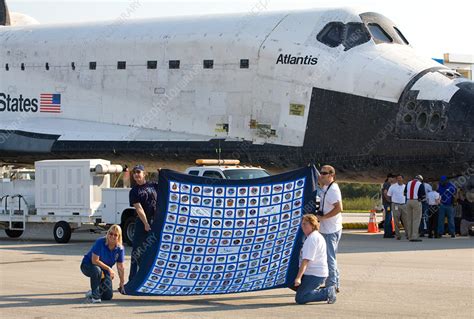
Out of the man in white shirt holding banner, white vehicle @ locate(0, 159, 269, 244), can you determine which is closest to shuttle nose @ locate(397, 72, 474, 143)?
white vehicle @ locate(0, 159, 269, 244)

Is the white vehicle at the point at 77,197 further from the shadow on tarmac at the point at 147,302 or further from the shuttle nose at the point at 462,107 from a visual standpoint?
the shadow on tarmac at the point at 147,302

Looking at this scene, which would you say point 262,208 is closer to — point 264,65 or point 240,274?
point 240,274

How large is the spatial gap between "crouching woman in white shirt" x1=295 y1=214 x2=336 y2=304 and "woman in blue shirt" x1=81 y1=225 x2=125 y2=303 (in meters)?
1.95

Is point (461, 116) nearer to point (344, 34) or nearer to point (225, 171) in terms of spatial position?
point (344, 34)

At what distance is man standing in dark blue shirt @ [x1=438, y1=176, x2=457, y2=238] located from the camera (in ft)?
57.9

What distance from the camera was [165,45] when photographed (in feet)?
62.6

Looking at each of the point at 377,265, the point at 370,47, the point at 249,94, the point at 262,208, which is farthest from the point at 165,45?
the point at 262,208

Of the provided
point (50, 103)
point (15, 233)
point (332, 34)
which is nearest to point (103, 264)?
point (332, 34)

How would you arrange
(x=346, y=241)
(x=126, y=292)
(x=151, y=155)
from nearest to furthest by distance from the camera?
(x=126, y=292), (x=346, y=241), (x=151, y=155)

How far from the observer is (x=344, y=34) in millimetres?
17422

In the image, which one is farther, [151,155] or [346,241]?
[151,155]

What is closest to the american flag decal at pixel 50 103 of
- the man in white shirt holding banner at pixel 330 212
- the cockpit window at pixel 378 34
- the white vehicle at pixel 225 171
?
the white vehicle at pixel 225 171

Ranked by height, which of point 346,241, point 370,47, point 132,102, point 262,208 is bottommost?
point 346,241

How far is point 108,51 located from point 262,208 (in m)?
11.2
